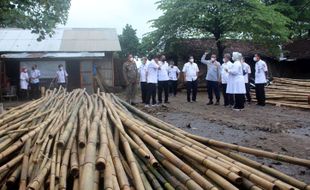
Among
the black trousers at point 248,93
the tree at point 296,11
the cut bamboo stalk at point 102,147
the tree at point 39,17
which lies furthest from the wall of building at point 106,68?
the cut bamboo stalk at point 102,147

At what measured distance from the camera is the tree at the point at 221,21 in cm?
2331

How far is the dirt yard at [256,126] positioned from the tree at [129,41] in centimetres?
2245

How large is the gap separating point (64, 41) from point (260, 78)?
15.4 metres

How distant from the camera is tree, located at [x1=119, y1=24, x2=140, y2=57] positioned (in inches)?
1427

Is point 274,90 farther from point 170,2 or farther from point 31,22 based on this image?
point 170,2

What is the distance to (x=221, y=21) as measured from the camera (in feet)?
80.8

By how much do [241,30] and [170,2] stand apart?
16.9 ft

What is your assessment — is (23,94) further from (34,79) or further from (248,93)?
(248,93)

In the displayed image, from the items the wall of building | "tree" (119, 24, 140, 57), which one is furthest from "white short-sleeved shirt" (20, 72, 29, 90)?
"tree" (119, 24, 140, 57)

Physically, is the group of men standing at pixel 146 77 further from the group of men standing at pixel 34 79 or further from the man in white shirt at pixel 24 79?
the man in white shirt at pixel 24 79

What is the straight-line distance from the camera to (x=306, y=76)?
2933cm

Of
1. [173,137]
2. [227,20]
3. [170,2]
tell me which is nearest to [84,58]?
[170,2]

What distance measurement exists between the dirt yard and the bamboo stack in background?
1.87ft

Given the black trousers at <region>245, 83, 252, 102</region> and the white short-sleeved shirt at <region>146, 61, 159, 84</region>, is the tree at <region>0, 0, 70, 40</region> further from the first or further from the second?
the black trousers at <region>245, 83, 252, 102</region>
